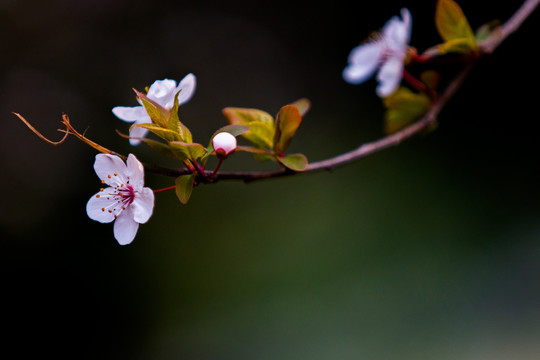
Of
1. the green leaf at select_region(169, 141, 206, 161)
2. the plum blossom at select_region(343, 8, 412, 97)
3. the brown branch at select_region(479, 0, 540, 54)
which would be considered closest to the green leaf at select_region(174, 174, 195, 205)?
the green leaf at select_region(169, 141, 206, 161)

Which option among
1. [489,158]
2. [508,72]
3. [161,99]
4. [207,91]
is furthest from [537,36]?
[161,99]

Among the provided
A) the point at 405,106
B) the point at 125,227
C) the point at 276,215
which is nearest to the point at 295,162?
the point at 125,227

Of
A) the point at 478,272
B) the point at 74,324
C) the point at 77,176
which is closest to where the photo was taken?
the point at 478,272

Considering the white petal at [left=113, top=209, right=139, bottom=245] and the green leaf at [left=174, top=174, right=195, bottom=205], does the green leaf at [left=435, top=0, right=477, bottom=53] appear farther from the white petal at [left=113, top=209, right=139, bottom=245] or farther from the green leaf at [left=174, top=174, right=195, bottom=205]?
the white petal at [left=113, top=209, right=139, bottom=245]

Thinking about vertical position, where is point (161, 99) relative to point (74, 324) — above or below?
below

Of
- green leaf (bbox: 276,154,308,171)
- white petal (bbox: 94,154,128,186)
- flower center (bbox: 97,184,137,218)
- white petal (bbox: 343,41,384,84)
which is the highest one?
white petal (bbox: 343,41,384,84)

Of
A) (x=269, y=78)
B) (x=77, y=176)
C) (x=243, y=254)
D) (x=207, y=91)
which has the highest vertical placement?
(x=269, y=78)

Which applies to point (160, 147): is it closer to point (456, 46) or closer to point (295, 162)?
point (295, 162)

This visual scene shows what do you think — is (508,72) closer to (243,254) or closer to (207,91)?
(243,254)

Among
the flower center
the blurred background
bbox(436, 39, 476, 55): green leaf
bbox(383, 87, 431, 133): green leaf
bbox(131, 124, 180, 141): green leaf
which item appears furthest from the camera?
the blurred background
